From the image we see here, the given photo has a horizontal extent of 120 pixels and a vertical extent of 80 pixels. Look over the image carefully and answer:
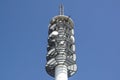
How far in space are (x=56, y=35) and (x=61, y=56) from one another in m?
6.44

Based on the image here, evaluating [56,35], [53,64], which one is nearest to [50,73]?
[53,64]

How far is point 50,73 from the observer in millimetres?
92250

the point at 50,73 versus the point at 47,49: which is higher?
the point at 47,49

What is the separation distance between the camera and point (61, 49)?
9294 centimetres

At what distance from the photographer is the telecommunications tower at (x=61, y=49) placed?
89562mm

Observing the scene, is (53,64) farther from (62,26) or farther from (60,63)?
(62,26)

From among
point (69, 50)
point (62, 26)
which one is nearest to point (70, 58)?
point (69, 50)

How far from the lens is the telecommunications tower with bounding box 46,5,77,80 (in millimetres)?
89562

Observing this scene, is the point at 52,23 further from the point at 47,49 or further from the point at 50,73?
the point at 50,73

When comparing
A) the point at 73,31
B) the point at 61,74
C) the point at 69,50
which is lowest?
the point at 61,74

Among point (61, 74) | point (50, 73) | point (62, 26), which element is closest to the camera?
point (61, 74)

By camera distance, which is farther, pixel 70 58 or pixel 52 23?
pixel 52 23

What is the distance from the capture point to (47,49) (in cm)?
9612

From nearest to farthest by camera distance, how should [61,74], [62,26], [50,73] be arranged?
[61,74] < [50,73] < [62,26]
